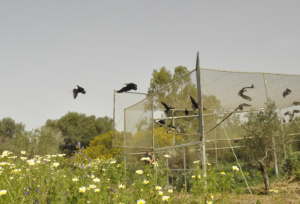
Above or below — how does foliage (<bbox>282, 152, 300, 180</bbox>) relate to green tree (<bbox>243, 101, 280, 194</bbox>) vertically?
below

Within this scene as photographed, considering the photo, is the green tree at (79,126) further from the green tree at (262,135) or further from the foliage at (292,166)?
the green tree at (262,135)

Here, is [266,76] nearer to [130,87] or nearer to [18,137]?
[130,87]

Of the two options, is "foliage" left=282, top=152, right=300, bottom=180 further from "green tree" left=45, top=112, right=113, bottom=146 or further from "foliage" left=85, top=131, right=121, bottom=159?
"green tree" left=45, top=112, right=113, bottom=146

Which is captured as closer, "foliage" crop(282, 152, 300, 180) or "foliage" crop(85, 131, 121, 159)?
"foliage" crop(282, 152, 300, 180)

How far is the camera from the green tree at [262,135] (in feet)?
20.9

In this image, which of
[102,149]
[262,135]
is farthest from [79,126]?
[262,135]

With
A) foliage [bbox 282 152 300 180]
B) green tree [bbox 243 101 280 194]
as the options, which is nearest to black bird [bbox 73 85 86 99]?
green tree [bbox 243 101 280 194]

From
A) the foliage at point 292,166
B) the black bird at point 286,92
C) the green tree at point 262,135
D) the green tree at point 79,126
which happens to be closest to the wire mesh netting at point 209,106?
the black bird at point 286,92

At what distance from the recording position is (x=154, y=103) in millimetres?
9727

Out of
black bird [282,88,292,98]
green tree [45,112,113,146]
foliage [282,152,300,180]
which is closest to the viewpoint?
foliage [282,152,300,180]

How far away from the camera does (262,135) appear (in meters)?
6.35

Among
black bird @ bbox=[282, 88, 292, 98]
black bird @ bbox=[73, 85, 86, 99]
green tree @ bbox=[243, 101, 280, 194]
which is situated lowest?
green tree @ bbox=[243, 101, 280, 194]

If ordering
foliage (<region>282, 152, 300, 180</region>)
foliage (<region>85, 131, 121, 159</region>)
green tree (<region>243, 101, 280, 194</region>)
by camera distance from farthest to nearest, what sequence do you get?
foliage (<region>85, 131, 121, 159</region>), foliage (<region>282, 152, 300, 180</region>), green tree (<region>243, 101, 280, 194</region>)

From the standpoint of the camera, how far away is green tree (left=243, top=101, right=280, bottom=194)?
250 inches
